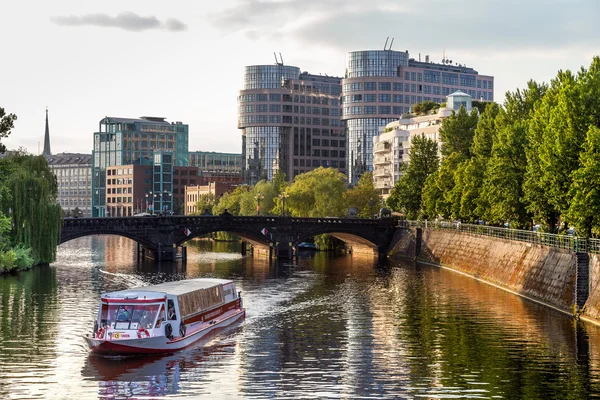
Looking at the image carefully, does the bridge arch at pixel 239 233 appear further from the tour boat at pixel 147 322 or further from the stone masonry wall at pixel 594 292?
the stone masonry wall at pixel 594 292

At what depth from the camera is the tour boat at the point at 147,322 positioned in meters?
61.8

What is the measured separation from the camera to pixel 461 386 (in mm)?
53062

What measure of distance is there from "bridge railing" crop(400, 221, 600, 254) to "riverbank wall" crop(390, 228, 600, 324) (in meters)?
0.60

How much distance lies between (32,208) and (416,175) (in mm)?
68642

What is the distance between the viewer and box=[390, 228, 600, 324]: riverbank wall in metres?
78.0

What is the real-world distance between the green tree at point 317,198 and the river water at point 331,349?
74587mm

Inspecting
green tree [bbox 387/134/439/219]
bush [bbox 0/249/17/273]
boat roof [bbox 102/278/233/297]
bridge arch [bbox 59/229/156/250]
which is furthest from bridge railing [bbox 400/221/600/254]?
bush [bbox 0/249/17/273]

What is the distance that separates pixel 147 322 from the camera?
208 ft

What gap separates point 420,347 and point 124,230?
91.5 metres

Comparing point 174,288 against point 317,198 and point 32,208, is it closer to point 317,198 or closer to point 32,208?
point 32,208

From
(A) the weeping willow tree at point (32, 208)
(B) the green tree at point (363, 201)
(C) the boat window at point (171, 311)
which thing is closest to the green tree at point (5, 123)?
(A) the weeping willow tree at point (32, 208)

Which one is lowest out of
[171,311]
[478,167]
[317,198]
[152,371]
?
[152,371]

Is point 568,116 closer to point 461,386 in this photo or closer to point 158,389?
point 461,386

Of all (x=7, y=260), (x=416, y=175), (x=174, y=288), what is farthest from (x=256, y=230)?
(x=174, y=288)
